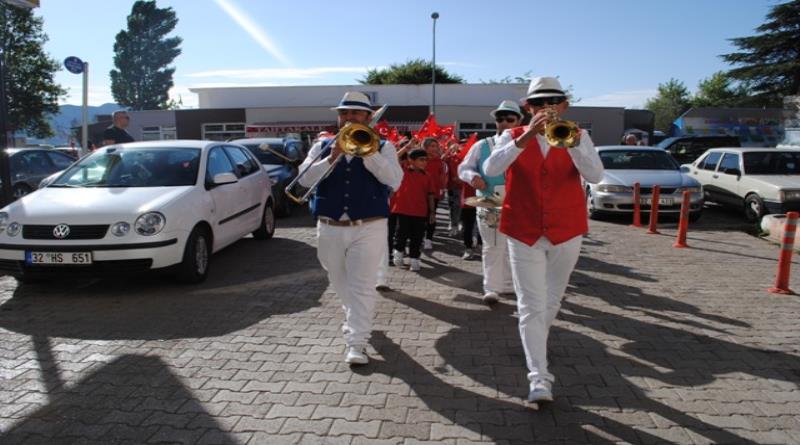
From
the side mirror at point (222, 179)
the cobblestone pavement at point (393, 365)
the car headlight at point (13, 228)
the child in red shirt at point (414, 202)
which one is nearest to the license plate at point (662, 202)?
the cobblestone pavement at point (393, 365)

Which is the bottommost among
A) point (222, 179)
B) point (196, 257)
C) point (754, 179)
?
point (196, 257)

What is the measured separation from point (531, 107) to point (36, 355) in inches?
155

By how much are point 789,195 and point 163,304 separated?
10.9m

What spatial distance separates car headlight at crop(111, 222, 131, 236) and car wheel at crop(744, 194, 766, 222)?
1121cm

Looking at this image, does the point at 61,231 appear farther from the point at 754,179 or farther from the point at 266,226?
the point at 754,179

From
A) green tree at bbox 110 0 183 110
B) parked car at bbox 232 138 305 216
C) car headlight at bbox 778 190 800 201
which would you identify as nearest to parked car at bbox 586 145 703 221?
car headlight at bbox 778 190 800 201

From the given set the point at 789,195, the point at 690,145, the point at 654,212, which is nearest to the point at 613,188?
the point at 654,212

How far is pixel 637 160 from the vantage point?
506 inches

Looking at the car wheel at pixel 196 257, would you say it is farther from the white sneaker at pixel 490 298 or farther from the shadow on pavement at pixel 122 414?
the white sneaker at pixel 490 298

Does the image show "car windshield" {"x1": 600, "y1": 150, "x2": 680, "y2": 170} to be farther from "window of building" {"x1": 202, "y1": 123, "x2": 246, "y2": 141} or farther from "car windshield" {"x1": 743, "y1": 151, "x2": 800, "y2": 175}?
"window of building" {"x1": 202, "y1": 123, "x2": 246, "y2": 141}

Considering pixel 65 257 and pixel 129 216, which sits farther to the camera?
pixel 129 216

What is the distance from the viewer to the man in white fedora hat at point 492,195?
5.46 meters

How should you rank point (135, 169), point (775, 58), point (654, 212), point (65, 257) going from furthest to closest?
point (775, 58) → point (654, 212) → point (135, 169) → point (65, 257)

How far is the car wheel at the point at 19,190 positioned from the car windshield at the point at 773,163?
14.9 meters
